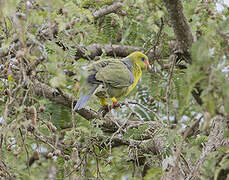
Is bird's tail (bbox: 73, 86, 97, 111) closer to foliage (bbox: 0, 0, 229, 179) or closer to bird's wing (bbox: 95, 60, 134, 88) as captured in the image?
foliage (bbox: 0, 0, 229, 179)

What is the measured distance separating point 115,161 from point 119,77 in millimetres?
862

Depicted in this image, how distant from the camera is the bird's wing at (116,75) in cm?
351

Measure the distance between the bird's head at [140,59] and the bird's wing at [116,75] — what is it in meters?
0.40

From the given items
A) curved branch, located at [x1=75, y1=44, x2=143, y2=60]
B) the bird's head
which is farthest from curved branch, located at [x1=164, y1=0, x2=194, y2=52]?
the bird's head

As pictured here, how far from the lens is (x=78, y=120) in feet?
12.0

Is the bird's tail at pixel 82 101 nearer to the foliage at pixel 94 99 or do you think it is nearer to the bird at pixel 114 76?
the bird at pixel 114 76

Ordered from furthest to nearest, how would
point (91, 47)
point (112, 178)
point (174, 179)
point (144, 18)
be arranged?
point (91, 47) → point (112, 178) → point (144, 18) → point (174, 179)

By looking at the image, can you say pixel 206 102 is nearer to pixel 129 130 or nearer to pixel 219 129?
pixel 219 129

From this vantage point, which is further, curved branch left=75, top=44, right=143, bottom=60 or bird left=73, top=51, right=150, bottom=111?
curved branch left=75, top=44, right=143, bottom=60

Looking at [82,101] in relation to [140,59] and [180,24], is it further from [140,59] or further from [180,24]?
[140,59]

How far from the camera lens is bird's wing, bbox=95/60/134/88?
3511mm

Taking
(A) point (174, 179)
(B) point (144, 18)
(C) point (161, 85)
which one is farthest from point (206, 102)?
(C) point (161, 85)

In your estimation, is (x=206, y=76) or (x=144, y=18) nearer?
(x=206, y=76)

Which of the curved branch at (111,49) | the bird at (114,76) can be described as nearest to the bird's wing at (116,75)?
the bird at (114,76)
